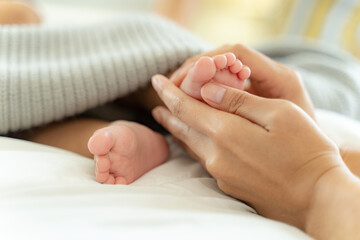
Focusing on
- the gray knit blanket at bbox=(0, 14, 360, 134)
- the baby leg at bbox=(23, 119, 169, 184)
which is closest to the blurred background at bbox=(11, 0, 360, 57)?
the gray knit blanket at bbox=(0, 14, 360, 134)

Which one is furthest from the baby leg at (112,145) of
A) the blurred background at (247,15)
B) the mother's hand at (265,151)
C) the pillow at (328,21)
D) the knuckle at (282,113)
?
the pillow at (328,21)

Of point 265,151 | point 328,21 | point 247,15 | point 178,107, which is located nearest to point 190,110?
point 178,107

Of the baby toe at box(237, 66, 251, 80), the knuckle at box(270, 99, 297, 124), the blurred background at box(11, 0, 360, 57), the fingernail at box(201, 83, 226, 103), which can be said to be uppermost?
the baby toe at box(237, 66, 251, 80)

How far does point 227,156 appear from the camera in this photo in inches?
18.7

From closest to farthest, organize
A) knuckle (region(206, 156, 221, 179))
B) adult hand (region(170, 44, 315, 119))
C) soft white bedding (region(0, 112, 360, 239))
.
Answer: soft white bedding (region(0, 112, 360, 239)) < knuckle (region(206, 156, 221, 179)) < adult hand (region(170, 44, 315, 119))

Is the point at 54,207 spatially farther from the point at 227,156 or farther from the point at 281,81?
the point at 281,81

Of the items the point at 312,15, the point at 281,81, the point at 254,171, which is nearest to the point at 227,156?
the point at 254,171

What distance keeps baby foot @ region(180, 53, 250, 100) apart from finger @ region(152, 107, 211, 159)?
0.20ft

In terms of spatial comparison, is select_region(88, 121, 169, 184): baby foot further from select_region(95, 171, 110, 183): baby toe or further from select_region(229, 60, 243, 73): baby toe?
select_region(229, 60, 243, 73): baby toe

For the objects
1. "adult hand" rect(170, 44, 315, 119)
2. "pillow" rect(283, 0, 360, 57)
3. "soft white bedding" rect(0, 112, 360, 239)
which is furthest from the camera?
"pillow" rect(283, 0, 360, 57)

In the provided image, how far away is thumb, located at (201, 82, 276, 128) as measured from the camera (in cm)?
46

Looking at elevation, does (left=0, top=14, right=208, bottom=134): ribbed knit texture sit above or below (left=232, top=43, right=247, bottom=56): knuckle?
below

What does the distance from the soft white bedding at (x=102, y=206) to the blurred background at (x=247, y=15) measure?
4.97 feet

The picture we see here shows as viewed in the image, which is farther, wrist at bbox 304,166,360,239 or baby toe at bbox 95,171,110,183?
baby toe at bbox 95,171,110,183
